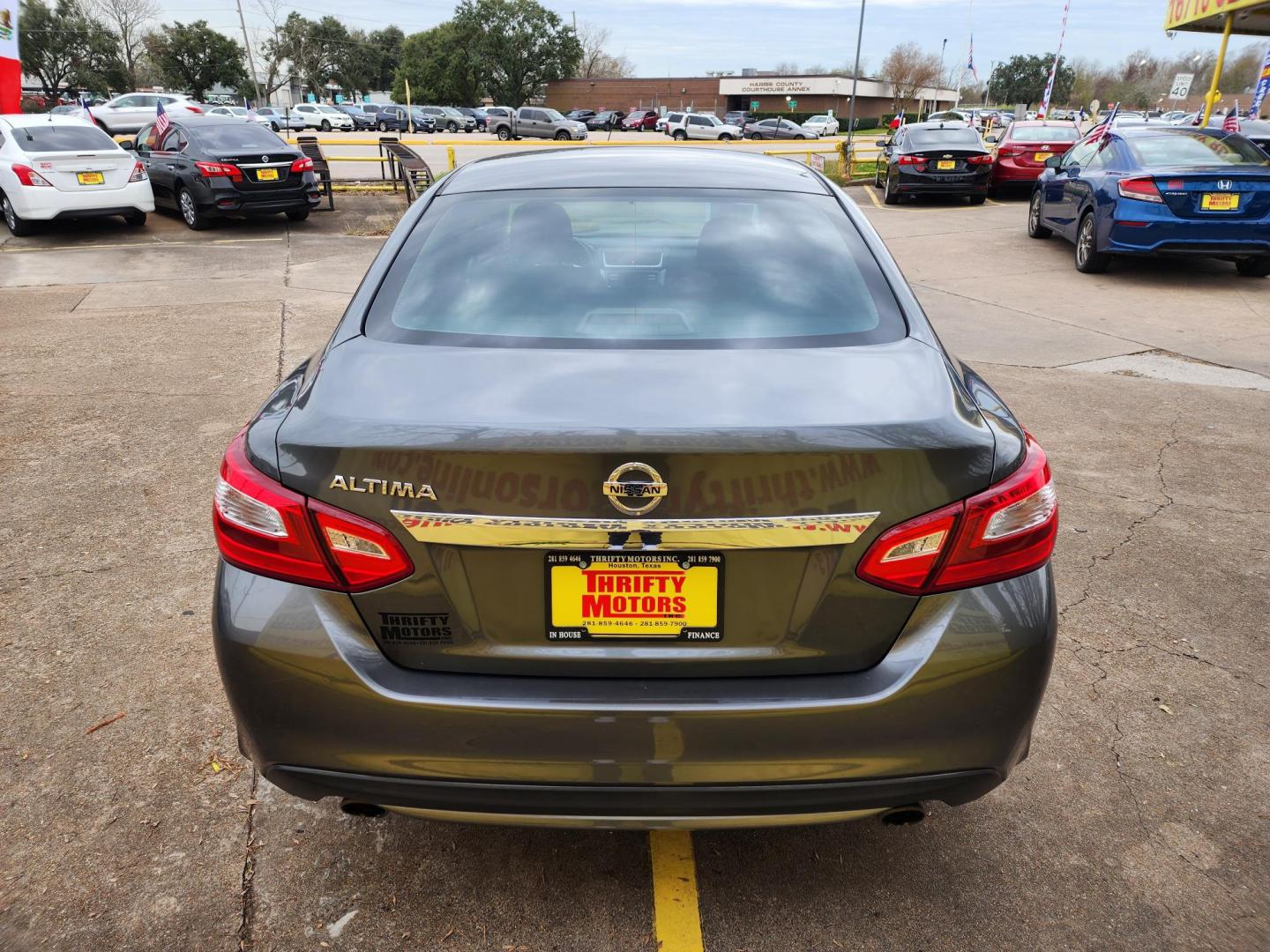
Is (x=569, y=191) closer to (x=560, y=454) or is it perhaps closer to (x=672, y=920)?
(x=560, y=454)

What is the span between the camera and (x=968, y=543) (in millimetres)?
1869

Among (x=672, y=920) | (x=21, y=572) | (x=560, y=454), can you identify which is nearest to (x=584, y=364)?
(x=560, y=454)

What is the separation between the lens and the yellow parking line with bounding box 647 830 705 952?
224cm

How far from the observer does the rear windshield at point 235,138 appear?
45.2 ft

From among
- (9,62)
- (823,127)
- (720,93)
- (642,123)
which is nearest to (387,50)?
(720,93)

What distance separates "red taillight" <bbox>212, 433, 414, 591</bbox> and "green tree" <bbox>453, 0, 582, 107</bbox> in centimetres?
8919

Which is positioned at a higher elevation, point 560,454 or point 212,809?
point 560,454

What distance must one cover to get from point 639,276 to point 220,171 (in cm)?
1301

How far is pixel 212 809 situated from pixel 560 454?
5.60 ft

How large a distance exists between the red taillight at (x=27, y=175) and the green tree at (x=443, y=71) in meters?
76.3

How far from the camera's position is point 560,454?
174 cm

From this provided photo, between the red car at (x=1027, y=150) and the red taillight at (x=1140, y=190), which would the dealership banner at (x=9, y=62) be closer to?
the red taillight at (x=1140, y=190)

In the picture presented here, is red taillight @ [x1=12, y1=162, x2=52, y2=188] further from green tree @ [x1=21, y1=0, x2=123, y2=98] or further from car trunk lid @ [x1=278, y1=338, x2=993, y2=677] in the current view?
green tree @ [x1=21, y1=0, x2=123, y2=98]

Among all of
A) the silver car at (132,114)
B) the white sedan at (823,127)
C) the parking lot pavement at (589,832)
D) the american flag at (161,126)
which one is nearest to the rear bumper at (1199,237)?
the parking lot pavement at (589,832)
